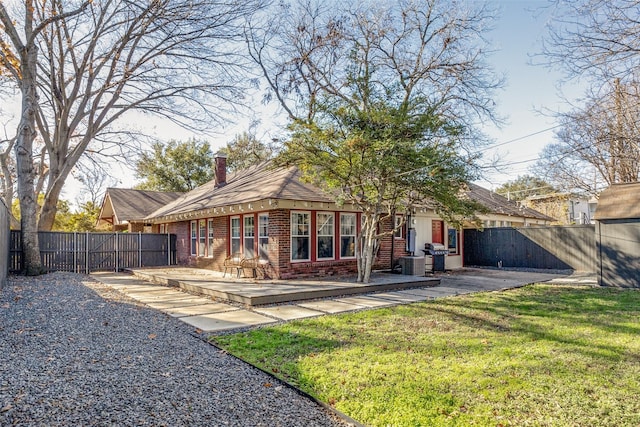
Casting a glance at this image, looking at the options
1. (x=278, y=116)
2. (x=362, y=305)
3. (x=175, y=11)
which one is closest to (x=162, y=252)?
(x=278, y=116)

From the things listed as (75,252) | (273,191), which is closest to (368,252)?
(273,191)

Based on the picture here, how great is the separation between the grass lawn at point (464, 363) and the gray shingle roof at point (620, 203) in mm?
4008

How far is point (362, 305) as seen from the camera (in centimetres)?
793

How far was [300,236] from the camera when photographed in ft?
37.0

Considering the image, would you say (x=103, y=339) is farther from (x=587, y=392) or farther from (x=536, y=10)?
(x=536, y=10)

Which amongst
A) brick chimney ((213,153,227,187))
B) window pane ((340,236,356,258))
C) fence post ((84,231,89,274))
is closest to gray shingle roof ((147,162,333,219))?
window pane ((340,236,356,258))

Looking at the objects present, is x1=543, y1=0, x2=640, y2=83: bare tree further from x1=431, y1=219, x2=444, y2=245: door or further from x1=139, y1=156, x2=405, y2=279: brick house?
x1=431, y1=219, x2=444, y2=245: door

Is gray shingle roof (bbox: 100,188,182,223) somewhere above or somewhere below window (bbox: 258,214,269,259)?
above

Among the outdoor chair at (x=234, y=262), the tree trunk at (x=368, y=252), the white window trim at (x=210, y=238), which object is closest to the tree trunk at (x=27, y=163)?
the white window trim at (x=210, y=238)

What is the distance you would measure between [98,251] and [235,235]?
6632 millimetres

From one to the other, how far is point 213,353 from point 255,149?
22.1m

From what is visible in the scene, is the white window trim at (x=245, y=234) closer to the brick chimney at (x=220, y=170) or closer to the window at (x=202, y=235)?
the window at (x=202, y=235)

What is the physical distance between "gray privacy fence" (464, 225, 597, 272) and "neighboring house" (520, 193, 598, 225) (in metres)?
8.11

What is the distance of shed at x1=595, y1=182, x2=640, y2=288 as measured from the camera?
10000 millimetres
